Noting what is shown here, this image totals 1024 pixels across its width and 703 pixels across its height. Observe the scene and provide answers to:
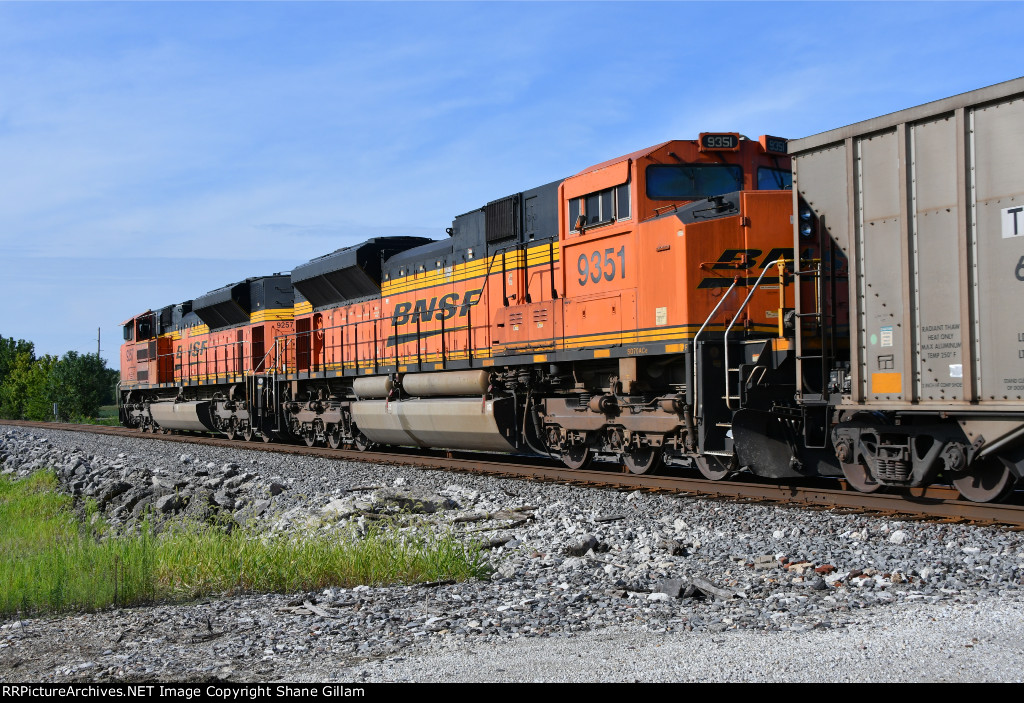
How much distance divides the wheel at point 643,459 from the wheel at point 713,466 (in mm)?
753

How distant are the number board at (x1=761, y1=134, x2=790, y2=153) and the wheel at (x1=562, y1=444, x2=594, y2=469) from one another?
15.1ft

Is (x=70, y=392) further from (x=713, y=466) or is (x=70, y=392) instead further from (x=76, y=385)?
(x=713, y=466)

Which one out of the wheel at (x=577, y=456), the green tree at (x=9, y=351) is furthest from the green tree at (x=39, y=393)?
the wheel at (x=577, y=456)

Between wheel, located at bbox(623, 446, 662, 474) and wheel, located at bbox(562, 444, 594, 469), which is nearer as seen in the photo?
wheel, located at bbox(623, 446, 662, 474)

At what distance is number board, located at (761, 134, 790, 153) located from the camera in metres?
11.4

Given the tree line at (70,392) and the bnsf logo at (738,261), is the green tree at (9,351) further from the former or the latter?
the bnsf logo at (738,261)

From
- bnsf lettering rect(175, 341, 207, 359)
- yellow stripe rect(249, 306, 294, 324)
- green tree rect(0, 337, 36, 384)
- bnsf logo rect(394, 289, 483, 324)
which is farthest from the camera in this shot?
green tree rect(0, 337, 36, 384)

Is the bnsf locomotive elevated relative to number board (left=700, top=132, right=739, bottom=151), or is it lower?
lower

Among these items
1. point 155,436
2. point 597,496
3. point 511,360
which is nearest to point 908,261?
point 597,496

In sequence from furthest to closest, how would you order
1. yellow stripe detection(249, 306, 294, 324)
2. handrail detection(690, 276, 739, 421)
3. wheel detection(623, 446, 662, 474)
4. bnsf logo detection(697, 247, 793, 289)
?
1. yellow stripe detection(249, 306, 294, 324)
2. wheel detection(623, 446, 662, 474)
3. bnsf logo detection(697, 247, 793, 289)
4. handrail detection(690, 276, 739, 421)

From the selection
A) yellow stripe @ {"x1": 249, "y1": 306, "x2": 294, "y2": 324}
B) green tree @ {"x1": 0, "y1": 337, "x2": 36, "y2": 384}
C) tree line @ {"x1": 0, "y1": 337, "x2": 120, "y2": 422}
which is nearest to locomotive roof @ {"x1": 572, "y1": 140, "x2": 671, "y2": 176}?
yellow stripe @ {"x1": 249, "y1": 306, "x2": 294, "y2": 324}

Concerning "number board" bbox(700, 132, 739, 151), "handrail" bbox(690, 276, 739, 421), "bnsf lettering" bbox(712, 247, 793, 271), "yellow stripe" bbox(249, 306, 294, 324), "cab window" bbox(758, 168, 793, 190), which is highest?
"number board" bbox(700, 132, 739, 151)

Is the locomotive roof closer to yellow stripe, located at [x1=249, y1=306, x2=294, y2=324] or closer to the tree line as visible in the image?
yellow stripe, located at [x1=249, y1=306, x2=294, y2=324]

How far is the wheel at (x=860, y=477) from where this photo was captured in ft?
29.7
